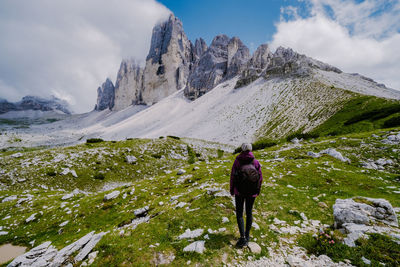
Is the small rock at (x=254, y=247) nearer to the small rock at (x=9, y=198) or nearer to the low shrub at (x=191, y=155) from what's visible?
the small rock at (x=9, y=198)

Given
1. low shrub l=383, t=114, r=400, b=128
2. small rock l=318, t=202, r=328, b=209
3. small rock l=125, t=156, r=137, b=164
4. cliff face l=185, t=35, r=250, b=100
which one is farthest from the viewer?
cliff face l=185, t=35, r=250, b=100

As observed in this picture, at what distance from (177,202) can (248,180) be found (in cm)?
588

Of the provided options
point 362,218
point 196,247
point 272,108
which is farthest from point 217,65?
point 196,247

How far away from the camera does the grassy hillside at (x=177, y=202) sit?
20.1ft

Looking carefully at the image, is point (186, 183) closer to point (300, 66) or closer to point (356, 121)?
point (356, 121)

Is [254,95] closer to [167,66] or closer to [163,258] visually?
[163,258]

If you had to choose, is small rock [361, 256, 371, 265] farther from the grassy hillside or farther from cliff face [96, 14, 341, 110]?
cliff face [96, 14, 341, 110]

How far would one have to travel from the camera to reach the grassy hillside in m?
6.13

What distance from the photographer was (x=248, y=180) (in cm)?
587

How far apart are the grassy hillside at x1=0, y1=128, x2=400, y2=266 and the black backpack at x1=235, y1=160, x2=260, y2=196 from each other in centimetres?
208

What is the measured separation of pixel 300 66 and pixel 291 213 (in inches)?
3557

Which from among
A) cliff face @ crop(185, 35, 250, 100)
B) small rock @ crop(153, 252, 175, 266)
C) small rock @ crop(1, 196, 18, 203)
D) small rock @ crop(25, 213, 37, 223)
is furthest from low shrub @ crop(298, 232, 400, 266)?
cliff face @ crop(185, 35, 250, 100)

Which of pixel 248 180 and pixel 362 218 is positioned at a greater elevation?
pixel 248 180

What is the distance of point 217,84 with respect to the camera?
138m
